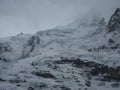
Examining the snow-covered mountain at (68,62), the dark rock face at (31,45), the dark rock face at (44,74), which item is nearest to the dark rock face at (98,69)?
the snow-covered mountain at (68,62)

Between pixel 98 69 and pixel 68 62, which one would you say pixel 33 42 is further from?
pixel 98 69

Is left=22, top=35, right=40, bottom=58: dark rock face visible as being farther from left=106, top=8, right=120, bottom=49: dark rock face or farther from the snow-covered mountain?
left=106, top=8, right=120, bottom=49: dark rock face

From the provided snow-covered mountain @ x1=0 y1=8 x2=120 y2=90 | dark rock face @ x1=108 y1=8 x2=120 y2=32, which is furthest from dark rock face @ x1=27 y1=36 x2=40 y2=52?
dark rock face @ x1=108 y1=8 x2=120 y2=32

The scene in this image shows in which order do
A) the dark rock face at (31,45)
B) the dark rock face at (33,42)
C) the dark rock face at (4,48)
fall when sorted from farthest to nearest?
the dark rock face at (33,42) → the dark rock face at (4,48) → the dark rock face at (31,45)

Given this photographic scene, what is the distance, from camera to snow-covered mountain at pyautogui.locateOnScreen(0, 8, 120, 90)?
85.2m

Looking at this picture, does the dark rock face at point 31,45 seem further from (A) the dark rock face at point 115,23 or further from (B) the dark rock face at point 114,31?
(A) the dark rock face at point 115,23

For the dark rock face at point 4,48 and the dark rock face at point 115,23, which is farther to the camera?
the dark rock face at point 4,48

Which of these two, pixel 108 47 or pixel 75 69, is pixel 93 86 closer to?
pixel 75 69

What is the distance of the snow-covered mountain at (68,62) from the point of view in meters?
85.2

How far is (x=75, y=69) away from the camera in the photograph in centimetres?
9881

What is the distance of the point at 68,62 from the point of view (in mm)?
107062

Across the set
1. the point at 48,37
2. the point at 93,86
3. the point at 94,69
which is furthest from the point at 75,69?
the point at 48,37

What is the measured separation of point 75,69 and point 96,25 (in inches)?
3196

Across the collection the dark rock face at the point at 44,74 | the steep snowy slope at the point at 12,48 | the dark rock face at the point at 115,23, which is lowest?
the dark rock face at the point at 44,74
